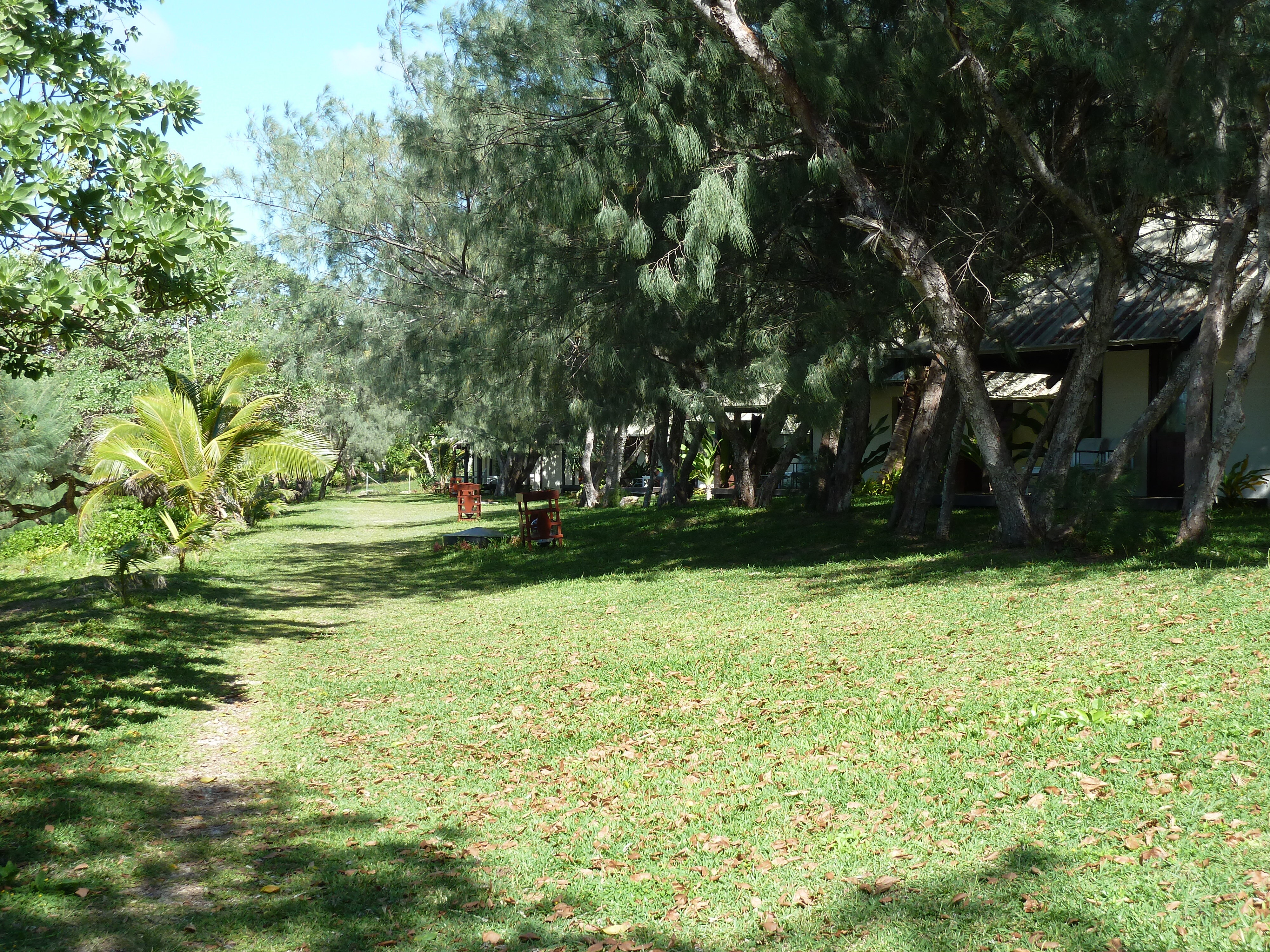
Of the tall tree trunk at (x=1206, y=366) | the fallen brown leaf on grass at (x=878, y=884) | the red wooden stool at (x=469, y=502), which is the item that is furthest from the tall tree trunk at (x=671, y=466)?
the fallen brown leaf on grass at (x=878, y=884)

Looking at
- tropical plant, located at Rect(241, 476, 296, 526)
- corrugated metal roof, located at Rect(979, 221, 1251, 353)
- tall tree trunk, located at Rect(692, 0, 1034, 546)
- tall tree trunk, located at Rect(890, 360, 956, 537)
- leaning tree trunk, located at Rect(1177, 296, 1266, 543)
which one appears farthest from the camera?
tropical plant, located at Rect(241, 476, 296, 526)

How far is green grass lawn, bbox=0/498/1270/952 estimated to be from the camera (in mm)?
4316

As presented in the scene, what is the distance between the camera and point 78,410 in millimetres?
21172

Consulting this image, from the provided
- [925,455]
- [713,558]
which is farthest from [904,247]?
[713,558]

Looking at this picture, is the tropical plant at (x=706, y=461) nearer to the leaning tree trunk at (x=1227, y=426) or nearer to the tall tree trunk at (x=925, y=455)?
the tall tree trunk at (x=925, y=455)

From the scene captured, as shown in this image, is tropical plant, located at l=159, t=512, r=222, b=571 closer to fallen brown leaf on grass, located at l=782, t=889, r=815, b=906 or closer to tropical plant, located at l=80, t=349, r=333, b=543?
tropical plant, located at l=80, t=349, r=333, b=543

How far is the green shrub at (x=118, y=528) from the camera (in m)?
17.7

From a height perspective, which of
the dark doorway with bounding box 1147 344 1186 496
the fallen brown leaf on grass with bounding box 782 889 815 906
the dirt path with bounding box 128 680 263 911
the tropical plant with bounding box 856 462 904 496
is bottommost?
the fallen brown leaf on grass with bounding box 782 889 815 906

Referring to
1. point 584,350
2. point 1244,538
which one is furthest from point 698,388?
point 1244,538

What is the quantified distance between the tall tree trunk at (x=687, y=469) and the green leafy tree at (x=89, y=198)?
17422 millimetres

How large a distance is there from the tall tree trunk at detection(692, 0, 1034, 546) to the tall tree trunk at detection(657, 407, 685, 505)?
523 inches

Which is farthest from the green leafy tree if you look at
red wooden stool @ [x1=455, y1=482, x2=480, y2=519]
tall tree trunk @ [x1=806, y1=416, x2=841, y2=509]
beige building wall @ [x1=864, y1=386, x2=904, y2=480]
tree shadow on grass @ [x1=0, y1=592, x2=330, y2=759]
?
red wooden stool @ [x1=455, y1=482, x2=480, y2=519]

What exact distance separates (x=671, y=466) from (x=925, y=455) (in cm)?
1143

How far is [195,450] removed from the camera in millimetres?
15820
